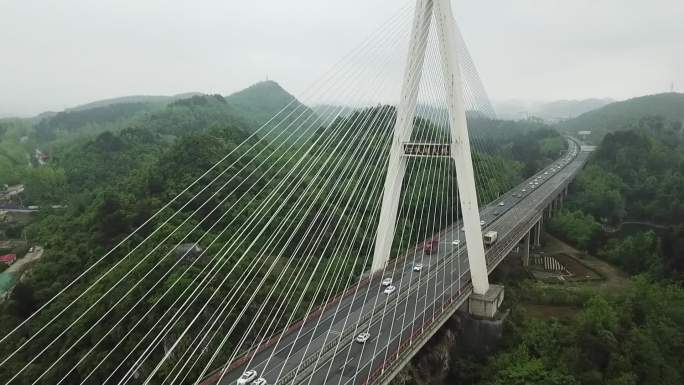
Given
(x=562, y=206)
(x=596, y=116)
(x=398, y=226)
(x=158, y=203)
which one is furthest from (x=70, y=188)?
(x=596, y=116)

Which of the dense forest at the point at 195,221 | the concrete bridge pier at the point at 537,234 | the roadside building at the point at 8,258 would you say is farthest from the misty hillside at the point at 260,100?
the concrete bridge pier at the point at 537,234

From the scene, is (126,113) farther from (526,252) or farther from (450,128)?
(450,128)

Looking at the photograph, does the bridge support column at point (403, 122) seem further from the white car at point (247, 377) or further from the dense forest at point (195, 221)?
the white car at point (247, 377)

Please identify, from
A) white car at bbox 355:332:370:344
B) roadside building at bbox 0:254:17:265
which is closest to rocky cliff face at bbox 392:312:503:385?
white car at bbox 355:332:370:344

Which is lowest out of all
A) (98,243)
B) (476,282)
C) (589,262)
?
(589,262)

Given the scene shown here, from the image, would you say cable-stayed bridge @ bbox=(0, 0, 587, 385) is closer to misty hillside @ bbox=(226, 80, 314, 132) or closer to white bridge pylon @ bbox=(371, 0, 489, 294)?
white bridge pylon @ bbox=(371, 0, 489, 294)

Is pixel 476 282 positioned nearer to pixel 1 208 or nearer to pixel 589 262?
pixel 589 262

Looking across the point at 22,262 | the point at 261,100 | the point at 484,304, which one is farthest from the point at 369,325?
the point at 261,100
